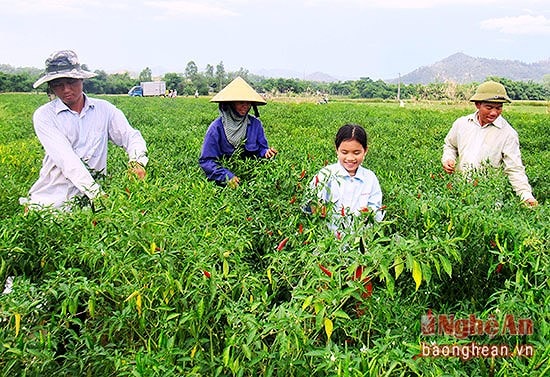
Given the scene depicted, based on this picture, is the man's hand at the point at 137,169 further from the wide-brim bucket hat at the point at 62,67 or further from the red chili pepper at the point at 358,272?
the red chili pepper at the point at 358,272

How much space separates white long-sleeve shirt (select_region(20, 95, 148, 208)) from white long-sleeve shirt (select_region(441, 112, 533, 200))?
274 centimetres

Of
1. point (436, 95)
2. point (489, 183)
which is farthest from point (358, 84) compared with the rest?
point (489, 183)

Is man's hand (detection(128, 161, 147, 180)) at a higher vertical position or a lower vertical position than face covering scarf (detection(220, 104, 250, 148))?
lower

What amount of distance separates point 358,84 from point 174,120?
5633 cm

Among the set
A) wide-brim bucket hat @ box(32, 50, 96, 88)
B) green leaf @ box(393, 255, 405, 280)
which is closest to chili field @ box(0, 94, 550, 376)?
green leaf @ box(393, 255, 405, 280)

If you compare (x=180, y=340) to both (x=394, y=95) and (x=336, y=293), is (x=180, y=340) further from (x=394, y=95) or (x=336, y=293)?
(x=394, y=95)

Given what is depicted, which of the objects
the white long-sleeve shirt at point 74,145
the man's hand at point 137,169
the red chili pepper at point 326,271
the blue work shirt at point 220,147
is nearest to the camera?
the red chili pepper at point 326,271

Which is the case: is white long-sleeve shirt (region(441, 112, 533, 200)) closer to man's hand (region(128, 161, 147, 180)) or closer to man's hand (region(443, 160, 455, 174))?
man's hand (region(443, 160, 455, 174))

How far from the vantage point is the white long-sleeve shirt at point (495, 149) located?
4.76 metres

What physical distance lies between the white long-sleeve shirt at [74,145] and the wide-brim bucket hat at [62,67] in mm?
199

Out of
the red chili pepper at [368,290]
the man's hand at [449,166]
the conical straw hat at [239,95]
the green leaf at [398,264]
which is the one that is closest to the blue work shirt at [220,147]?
the conical straw hat at [239,95]

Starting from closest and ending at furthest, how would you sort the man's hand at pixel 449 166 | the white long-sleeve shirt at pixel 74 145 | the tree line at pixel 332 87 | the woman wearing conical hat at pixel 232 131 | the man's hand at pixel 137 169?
the white long-sleeve shirt at pixel 74 145 → the man's hand at pixel 137 169 → the woman wearing conical hat at pixel 232 131 → the man's hand at pixel 449 166 → the tree line at pixel 332 87

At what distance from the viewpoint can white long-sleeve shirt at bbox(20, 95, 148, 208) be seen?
3.63 metres

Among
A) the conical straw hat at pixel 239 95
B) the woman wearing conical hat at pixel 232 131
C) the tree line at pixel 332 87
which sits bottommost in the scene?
the tree line at pixel 332 87
